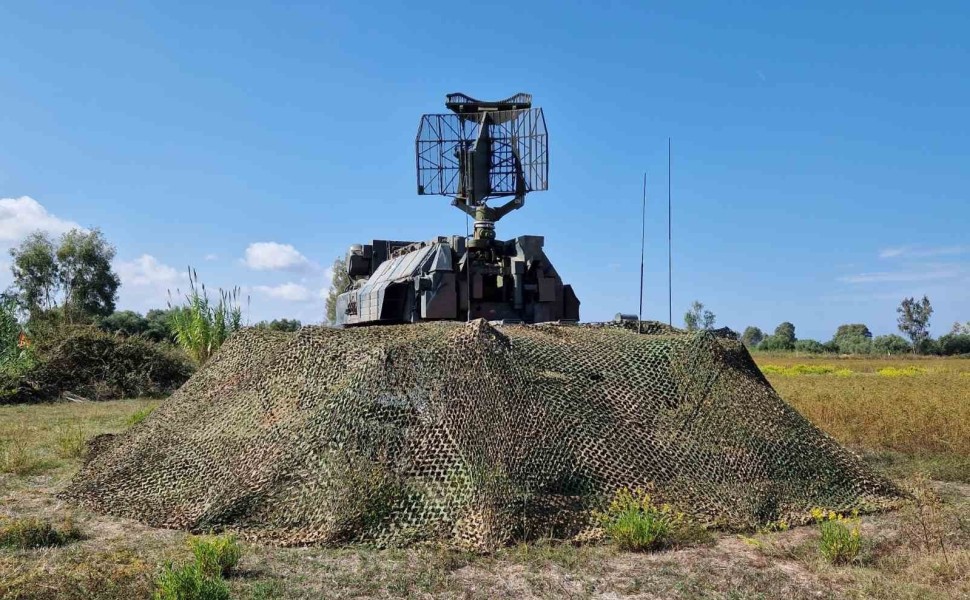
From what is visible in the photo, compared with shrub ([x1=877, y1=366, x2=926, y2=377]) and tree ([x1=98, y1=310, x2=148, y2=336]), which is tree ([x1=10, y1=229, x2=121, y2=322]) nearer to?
tree ([x1=98, y1=310, x2=148, y2=336])

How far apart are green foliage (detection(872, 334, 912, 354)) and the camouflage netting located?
205ft

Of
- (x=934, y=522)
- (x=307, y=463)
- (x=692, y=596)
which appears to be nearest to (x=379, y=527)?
(x=307, y=463)

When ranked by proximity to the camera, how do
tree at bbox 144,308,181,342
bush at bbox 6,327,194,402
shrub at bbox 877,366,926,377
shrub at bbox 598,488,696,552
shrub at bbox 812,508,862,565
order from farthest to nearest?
1. tree at bbox 144,308,181,342
2. shrub at bbox 877,366,926,377
3. bush at bbox 6,327,194,402
4. shrub at bbox 598,488,696,552
5. shrub at bbox 812,508,862,565

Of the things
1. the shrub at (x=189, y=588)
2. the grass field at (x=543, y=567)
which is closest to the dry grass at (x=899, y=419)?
the grass field at (x=543, y=567)

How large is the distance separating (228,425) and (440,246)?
4541 millimetres

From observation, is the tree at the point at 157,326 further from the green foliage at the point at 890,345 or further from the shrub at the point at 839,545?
the green foliage at the point at 890,345

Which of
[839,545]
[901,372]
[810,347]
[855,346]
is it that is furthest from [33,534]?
[855,346]

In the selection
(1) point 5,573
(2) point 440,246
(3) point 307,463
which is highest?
(2) point 440,246

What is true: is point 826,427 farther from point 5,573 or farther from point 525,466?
point 5,573

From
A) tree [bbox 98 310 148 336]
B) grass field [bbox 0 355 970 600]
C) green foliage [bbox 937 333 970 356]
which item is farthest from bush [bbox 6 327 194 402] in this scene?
green foliage [bbox 937 333 970 356]

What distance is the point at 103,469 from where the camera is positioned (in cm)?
873

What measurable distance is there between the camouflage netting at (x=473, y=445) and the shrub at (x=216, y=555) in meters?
0.77

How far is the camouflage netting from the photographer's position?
664 cm

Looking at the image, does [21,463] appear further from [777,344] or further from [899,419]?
[777,344]
